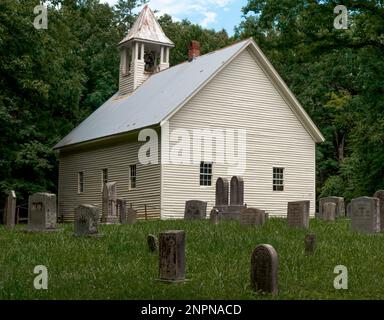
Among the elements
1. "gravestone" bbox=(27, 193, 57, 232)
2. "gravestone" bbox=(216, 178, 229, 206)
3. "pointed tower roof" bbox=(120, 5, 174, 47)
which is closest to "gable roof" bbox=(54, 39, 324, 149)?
"pointed tower roof" bbox=(120, 5, 174, 47)

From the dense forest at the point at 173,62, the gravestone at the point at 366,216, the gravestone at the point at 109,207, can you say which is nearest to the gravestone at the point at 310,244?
the gravestone at the point at 366,216

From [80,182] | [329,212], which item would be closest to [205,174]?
[329,212]

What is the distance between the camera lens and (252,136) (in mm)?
30891

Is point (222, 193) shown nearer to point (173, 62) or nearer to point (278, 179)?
point (278, 179)

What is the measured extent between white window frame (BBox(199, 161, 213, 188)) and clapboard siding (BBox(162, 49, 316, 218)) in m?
0.24

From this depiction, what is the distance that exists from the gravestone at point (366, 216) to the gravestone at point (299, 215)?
1313 millimetres

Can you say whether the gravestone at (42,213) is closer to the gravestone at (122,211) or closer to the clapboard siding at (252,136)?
the gravestone at (122,211)

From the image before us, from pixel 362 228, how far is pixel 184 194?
12444 millimetres

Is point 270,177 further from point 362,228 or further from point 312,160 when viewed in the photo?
point 362,228

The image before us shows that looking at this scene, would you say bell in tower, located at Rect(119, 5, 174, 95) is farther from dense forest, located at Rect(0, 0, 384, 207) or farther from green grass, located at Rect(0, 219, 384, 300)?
green grass, located at Rect(0, 219, 384, 300)

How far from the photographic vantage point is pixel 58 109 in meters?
38.1

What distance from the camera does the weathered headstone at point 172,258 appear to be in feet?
34.9

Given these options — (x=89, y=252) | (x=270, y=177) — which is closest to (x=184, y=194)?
(x=270, y=177)

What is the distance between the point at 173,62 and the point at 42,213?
117 feet
